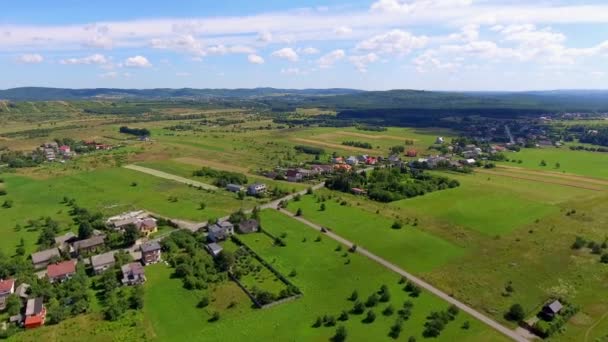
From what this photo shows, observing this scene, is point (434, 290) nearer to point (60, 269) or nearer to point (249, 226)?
point (249, 226)

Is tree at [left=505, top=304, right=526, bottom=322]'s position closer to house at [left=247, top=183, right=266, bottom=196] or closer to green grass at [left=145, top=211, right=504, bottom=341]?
green grass at [left=145, top=211, right=504, bottom=341]

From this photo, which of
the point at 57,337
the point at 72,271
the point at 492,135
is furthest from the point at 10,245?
the point at 492,135

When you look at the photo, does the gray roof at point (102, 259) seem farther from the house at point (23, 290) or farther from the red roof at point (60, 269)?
the house at point (23, 290)

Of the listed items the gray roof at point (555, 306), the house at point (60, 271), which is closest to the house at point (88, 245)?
the house at point (60, 271)

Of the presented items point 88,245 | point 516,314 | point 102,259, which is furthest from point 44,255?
point 516,314

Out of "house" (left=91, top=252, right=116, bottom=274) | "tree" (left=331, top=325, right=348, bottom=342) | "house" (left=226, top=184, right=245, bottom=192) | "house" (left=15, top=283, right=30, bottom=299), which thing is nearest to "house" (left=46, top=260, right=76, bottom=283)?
"house" (left=91, top=252, right=116, bottom=274)

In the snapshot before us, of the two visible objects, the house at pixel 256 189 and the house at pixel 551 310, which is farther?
the house at pixel 256 189

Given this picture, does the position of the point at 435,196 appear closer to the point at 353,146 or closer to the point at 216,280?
the point at 216,280
